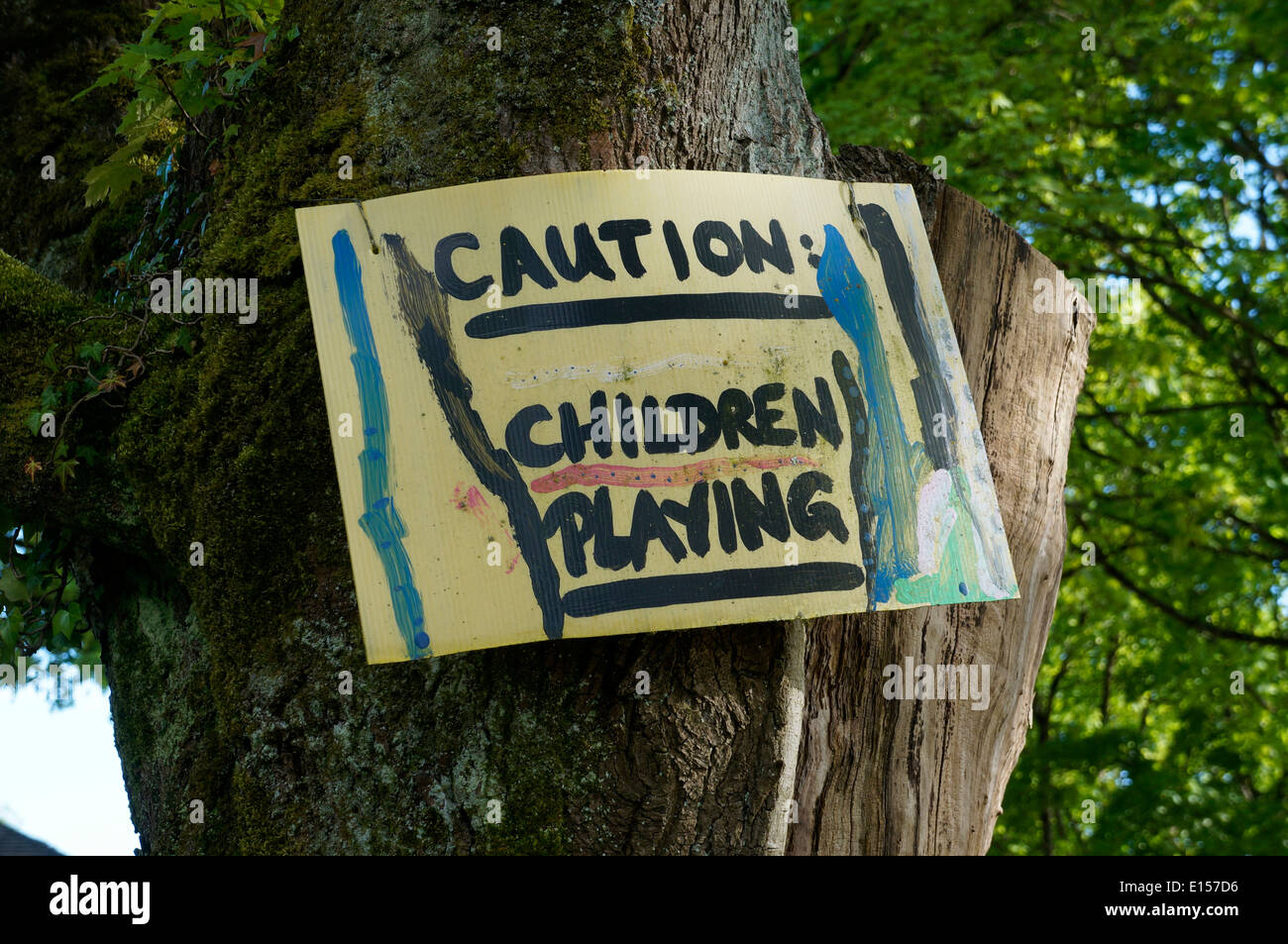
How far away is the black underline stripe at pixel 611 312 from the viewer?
1828mm

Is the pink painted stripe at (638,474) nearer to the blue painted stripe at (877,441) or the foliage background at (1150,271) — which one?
the blue painted stripe at (877,441)

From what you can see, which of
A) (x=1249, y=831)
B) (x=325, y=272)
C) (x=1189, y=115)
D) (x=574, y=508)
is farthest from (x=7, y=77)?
(x=1249, y=831)

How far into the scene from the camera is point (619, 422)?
180cm

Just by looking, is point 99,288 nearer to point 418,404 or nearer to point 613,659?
point 418,404

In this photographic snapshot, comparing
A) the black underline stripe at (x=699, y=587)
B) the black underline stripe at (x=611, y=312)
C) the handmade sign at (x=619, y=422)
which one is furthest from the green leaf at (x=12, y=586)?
the black underline stripe at (x=699, y=587)

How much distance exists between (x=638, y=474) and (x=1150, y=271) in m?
Result: 7.12

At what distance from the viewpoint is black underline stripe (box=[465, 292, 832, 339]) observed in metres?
1.83

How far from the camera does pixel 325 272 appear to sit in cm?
186

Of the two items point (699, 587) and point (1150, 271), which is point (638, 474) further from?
point (1150, 271)

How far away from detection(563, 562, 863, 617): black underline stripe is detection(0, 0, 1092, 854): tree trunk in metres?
0.08

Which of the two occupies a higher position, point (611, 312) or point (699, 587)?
point (611, 312)

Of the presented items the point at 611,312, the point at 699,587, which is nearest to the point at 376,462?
the point at 611,312

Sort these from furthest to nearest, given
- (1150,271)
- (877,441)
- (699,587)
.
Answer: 1. (1150,271)
2. (877,441)
3. (699,587)

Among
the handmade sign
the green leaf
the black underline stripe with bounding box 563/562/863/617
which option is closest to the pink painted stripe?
the handmade sign
